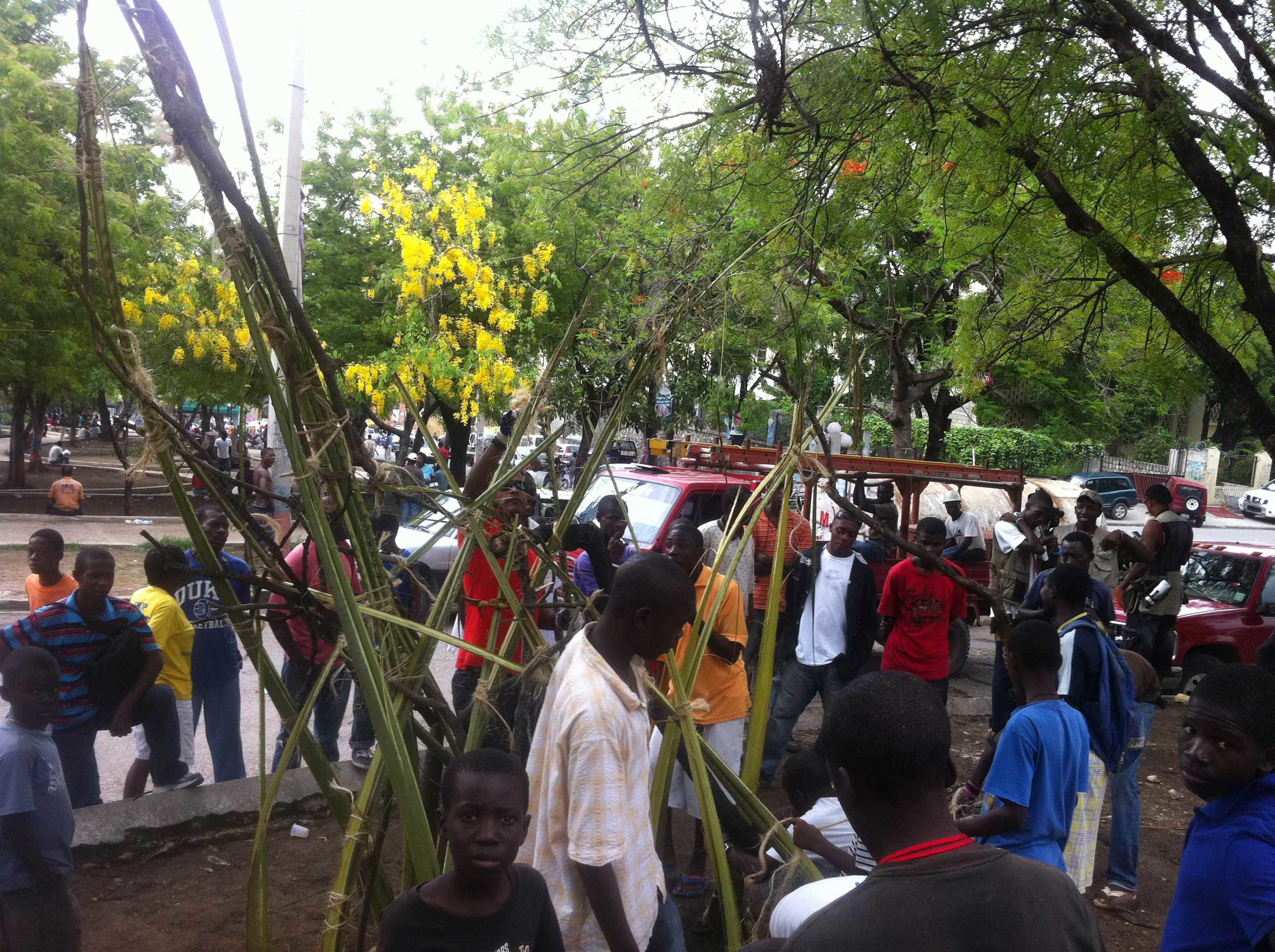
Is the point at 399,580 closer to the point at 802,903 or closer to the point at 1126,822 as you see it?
the point at 802,903

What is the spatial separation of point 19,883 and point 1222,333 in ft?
24.2

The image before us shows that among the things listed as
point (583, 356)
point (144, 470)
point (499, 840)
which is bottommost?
point (499, 840)

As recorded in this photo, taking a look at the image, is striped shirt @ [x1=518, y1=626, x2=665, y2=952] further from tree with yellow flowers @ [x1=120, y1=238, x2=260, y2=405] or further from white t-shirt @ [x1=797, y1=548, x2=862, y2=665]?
tree with yellow flowers @ [x1=120, y1=238, x2=260, y2=405]

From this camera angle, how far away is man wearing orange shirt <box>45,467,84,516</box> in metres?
17.6

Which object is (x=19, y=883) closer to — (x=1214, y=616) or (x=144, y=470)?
(x=144, y=470)

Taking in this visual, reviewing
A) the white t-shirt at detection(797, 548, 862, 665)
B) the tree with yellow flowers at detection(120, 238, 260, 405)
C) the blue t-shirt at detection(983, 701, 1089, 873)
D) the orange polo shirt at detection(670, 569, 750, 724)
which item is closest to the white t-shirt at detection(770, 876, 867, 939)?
the blue t-shirt at detection(983, 701, 1089, 873)

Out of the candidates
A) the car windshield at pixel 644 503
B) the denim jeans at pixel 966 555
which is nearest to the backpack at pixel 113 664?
the car windshield at pixel 644 503

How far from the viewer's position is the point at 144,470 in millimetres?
1971

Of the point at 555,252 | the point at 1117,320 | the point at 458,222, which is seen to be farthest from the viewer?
the point at 555,252

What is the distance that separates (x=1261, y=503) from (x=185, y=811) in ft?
118

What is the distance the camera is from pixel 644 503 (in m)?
9.09

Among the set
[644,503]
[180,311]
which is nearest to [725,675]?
[644,503]

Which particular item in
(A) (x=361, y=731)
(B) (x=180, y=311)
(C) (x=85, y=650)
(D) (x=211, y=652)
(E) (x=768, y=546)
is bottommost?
(A) (x=361, y=731)

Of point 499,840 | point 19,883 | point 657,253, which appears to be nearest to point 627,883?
point 499,840
